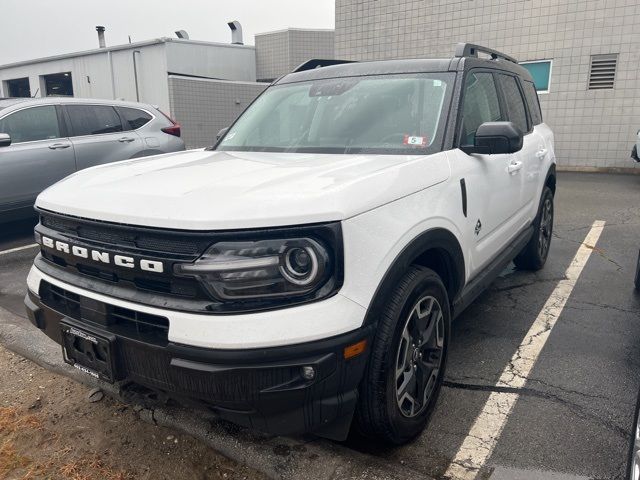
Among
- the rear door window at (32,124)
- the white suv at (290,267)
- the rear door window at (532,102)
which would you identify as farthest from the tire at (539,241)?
the rear door window at (32,124)

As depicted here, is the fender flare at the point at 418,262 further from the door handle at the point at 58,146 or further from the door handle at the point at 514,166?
the door handle at the point at 58,146

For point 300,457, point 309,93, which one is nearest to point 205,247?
point 300,457

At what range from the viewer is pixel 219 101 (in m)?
18.9

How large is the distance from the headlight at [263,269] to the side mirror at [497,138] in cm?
139

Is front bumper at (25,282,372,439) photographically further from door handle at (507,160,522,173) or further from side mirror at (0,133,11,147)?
side mirror at (0,133,11,147)

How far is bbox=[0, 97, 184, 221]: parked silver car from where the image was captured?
6.33m

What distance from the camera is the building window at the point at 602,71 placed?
11383 millimetres

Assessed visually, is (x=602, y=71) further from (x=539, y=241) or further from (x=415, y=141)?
(x=415, y=141)

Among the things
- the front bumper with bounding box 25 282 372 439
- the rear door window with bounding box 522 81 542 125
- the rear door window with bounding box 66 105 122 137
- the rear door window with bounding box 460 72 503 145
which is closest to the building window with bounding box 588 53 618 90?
the rear door window with bounding box 522 81 542 125

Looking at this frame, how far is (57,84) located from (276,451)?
1067 inches

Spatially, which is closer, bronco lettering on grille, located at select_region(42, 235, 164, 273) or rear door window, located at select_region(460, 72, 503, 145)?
bronco lettering on grille, located at select_region(42, 235, 164, 273)

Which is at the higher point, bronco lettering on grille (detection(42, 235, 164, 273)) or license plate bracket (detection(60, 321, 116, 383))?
bronco lettering on grille (detection(42, 235, 164, 273))

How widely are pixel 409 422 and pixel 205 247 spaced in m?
1.29

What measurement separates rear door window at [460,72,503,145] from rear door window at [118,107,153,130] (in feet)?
18.1
